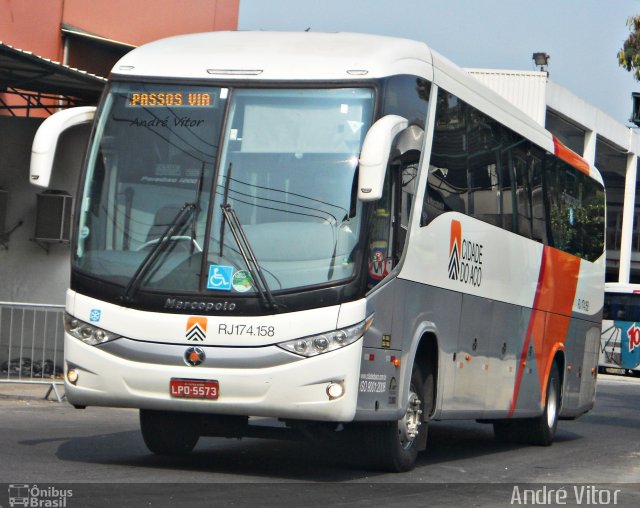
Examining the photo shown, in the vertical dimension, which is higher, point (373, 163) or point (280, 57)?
point (280, 57)

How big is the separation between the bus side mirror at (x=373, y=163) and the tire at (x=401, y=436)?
2.16 m

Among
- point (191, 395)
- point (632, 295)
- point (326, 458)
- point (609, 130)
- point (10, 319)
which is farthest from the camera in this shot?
point (609, 130)

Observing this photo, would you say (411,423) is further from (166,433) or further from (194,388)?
(194,388)

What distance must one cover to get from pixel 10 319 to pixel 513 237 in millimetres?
7734

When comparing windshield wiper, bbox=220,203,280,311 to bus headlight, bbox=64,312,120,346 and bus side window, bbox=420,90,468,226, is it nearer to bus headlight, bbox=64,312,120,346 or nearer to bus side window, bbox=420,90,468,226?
bus headlight, bbox=64,312,120,346

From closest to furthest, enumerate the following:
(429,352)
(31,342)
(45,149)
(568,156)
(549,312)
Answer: (45,149)
(429,352)
(549,312)
(568,156)
(31,342)

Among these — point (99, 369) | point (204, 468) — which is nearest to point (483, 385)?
point (204, 468)

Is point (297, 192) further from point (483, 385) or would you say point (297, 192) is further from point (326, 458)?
point (483, 385)

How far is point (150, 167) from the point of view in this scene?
9680 millimetres

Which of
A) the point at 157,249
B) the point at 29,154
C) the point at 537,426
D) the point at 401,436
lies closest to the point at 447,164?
the point at 401,436

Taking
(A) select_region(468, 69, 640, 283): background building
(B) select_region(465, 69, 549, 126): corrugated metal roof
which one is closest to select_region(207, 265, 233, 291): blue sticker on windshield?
(A) select_region(468, 69, 640, 283): background building

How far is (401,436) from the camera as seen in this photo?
10.4 metres

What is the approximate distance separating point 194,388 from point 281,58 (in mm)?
2708

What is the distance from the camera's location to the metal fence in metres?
17.4
